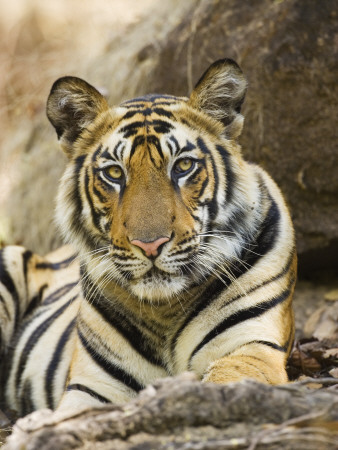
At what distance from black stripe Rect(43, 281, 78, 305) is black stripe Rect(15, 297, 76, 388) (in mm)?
194

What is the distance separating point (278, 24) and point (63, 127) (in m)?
2.35

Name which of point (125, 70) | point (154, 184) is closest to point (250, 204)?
point (154, 184)

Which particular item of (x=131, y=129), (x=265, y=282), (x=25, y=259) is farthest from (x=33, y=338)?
(x=265, y=282)

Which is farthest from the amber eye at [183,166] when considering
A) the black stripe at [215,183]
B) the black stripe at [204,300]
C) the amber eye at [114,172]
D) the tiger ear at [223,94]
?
the black stripe at [204,300]

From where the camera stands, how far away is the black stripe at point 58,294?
5230mm

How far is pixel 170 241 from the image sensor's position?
10.4ft

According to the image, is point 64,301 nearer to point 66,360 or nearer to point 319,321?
point 66,360

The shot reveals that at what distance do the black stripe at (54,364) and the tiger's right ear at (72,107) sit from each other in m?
1.35

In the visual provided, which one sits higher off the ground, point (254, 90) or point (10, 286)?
point (254, 90)

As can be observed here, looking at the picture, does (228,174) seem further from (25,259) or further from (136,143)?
(25,259)

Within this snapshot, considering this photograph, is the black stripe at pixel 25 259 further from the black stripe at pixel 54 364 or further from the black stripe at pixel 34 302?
the black stripe at pixel 54 364

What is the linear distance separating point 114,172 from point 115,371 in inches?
39.1

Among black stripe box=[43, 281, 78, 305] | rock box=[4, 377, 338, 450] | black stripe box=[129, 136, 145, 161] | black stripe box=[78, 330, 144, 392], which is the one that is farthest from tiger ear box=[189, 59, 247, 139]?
black stripe box=[43, 281, 78, 305]

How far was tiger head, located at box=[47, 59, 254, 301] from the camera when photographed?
3.25 meters
